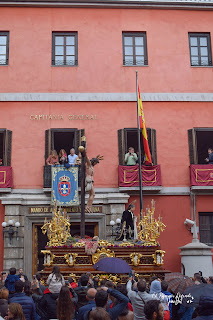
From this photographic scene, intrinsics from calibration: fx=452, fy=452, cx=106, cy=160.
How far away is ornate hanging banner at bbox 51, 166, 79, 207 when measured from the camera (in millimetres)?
17859

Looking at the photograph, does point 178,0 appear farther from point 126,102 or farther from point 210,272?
point 210,272

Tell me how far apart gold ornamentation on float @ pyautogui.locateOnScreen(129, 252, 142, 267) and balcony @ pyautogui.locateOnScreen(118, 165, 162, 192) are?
16.9 feet

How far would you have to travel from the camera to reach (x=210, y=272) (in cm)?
1683

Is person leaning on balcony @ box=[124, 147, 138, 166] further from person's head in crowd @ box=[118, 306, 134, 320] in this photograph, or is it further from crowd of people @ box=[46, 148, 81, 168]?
person's head in crowd @ box=[118, 306, 134, 320]

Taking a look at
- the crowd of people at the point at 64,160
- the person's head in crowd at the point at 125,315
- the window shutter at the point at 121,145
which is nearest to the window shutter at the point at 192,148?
the window shutter at the point at 121,145

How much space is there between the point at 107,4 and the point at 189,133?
693 centimetres

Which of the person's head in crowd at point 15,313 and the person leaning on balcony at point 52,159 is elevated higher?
the person leaning on balcony at point 52,159

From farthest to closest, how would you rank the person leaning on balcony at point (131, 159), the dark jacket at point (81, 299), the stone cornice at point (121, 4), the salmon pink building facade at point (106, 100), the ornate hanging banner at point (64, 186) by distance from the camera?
the stone cornice at point (121, 4)
the person leaning on balcony at point (131, 159)
the salmon pink building facade at point (106, 100)
the ornate hanging banner at point (64, 186)
the dark jacket at point (81, 299)

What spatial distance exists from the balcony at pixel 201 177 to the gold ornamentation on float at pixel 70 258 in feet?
23.6

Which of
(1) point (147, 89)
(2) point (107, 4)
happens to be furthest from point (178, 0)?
(1) point (147, 89)

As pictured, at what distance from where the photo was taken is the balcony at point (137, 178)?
18484mm

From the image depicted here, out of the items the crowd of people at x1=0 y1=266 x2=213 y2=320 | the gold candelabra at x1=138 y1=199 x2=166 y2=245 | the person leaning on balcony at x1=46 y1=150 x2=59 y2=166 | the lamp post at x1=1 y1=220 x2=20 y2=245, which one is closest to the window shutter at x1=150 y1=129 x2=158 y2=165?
the person leaning on balcony at x1=46 y1=150 x2=59 y2=166

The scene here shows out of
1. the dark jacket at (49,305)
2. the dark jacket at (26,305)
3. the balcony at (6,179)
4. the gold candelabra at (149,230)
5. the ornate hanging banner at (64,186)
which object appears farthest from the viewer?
the balcony at (6,179)

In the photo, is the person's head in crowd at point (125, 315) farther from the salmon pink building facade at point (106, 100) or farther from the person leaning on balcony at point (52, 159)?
the person leaning on balcony at point (52, 159)
